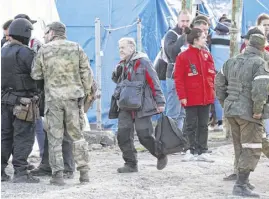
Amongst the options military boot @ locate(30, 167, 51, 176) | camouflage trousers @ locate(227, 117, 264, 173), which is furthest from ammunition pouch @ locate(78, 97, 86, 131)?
camouflage trousers @ locate(227, 117, 264, 173)

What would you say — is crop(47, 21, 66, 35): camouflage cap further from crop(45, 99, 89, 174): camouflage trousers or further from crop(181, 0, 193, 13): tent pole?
crop(181, 0, 193, 13): tent pole

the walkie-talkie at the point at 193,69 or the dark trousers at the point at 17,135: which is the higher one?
the walkie-talkie at the point at 193,69

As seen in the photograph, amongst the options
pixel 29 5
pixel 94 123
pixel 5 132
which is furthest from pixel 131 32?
pixel 5 132

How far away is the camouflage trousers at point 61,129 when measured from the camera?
8.05m

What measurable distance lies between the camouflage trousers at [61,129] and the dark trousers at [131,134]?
969 mm

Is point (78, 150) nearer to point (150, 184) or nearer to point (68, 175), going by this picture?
point (68, 175)

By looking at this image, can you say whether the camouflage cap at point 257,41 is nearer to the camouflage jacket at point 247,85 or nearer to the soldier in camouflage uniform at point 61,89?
the camouflage jacket at point 247,85

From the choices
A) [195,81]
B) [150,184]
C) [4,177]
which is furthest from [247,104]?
[4,177]

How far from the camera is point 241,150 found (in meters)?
7.89

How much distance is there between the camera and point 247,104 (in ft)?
24.7

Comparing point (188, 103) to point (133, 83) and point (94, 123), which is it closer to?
point (133, 83)

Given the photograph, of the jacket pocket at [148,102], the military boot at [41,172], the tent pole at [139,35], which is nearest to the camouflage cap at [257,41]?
the jacket pocket at [148,102]

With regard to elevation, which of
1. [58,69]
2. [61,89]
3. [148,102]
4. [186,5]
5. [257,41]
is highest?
[186,5]

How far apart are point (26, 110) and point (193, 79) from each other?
260 centimetres
